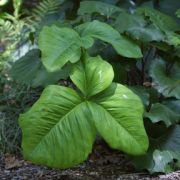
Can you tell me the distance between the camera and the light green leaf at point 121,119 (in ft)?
8.07

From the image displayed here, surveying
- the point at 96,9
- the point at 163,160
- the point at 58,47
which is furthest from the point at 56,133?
the point at 96,9

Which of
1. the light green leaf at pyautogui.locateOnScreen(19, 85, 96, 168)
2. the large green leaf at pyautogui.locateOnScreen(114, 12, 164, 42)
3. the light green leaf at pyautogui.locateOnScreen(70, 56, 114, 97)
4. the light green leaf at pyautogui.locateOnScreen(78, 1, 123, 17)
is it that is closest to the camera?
the light green leaf at pyautogui.locateOnScreen(19, 85, 96, 168)

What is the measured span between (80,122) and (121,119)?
9.0 inches

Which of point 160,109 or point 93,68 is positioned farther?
point 160,109

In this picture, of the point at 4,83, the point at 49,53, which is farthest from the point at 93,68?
the point at 4,83

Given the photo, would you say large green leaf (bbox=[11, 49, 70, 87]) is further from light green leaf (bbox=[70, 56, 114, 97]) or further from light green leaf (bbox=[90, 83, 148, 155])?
light green leaf (bbox=[90, 83, 148, 155])

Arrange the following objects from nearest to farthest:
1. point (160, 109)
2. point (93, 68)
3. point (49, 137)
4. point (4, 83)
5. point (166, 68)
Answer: point (49, 137) < point (93, 68) < point (160, 109) < point (166, 68) < point (4, 83)

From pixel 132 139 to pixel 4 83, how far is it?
157 cm

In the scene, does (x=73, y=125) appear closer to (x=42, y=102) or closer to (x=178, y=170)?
(x=42, y=102)

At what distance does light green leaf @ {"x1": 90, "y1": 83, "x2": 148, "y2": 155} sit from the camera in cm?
246

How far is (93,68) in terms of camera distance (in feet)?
8.61

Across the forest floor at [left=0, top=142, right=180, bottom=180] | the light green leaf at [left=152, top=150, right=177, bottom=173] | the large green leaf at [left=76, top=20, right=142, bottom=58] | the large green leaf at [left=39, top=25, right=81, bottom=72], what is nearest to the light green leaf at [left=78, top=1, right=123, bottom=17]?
the large green leaf at [left=76, top=20, right=142, bottom=58]

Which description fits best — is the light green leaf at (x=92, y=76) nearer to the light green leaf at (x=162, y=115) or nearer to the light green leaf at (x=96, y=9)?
the light green leaf at (x=162, y=115)

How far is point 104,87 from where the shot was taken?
256 cm
